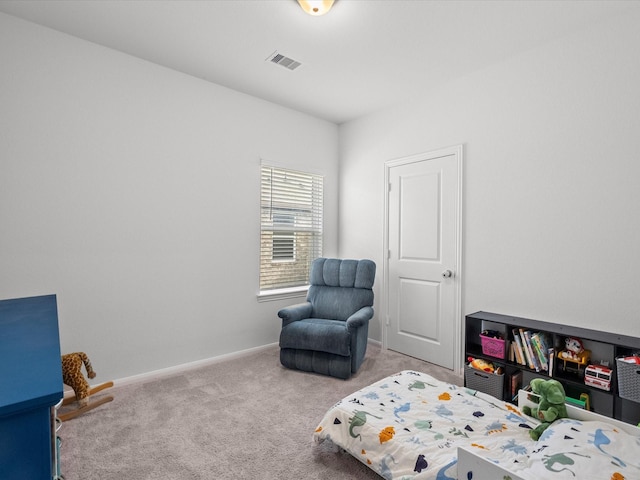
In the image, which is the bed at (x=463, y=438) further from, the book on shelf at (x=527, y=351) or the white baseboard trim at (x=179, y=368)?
the white baseboard trim at (x=179, y=368)

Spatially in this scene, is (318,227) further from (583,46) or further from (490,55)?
(583,46)

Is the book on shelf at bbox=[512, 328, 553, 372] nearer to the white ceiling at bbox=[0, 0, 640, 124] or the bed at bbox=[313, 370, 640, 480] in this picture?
the bed at bbox=[313, 370, 640, 480]

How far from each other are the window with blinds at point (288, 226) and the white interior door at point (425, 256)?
933mm

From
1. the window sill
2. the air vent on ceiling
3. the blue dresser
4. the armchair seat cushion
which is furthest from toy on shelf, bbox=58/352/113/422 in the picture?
the air vent on ceiling

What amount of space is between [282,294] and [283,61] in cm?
233

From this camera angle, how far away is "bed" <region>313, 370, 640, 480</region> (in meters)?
1.17

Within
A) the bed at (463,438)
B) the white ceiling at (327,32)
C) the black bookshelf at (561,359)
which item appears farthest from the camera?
the white ceiling at (327,32)

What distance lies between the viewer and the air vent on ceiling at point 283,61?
270 centimetres

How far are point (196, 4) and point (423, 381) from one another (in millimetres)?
2861

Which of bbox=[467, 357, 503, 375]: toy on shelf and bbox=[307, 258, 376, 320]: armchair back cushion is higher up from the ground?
bbox=[307, 258, 376, 320]: armchair back cushion

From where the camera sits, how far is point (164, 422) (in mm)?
2158

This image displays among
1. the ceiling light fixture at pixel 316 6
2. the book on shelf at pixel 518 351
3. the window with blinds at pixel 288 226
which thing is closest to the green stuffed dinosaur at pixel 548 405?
the book on shelf at pixel 518 351

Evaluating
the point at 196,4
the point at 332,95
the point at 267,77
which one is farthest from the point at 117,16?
the point at 332,95

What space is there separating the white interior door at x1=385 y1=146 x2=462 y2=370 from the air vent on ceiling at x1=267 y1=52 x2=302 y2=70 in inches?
56.8
